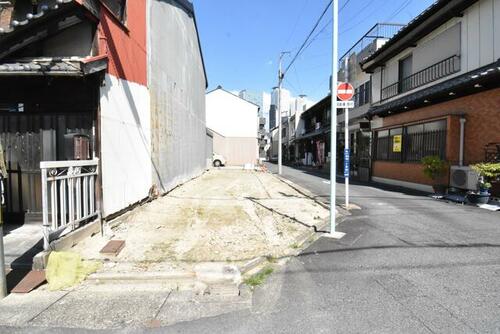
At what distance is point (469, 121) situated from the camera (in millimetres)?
12203

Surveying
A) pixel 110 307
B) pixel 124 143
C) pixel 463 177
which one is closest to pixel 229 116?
pixel 463 177

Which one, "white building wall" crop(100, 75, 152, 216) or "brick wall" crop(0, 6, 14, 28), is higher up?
"brick wall" crop(0, 6, 14, 28)

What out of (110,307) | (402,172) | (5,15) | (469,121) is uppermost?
(5,15)

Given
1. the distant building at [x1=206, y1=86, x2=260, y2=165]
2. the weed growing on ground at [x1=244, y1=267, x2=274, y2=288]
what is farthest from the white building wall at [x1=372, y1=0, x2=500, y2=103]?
the distant building at [x1=206, y1=86, x2=260, y2=165]

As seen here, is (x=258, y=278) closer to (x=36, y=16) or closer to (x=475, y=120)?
(x=36, y=16)

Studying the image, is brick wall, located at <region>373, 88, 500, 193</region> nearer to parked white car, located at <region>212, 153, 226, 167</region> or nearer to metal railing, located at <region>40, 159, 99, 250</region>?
metal railing, located at <region>40, 159, 99, 250</region>

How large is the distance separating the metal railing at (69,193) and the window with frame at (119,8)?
136 inches

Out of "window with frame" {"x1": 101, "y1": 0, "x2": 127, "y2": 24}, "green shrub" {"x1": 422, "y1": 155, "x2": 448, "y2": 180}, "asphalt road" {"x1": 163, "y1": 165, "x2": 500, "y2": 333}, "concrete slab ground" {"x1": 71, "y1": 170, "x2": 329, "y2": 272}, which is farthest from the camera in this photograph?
"green shrub" {"x1": 422, "y1": 155, "x2": 448, "y2": 180}

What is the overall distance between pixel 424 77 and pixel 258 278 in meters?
14.2

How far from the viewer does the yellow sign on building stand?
16.8 meters

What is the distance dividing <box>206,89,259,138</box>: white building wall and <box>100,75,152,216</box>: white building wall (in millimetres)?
32308

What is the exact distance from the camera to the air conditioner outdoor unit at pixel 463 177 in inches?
432

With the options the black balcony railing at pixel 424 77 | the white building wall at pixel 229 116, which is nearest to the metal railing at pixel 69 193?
the black balcony railing at pixel 424 77

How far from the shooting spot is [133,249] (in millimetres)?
5973
